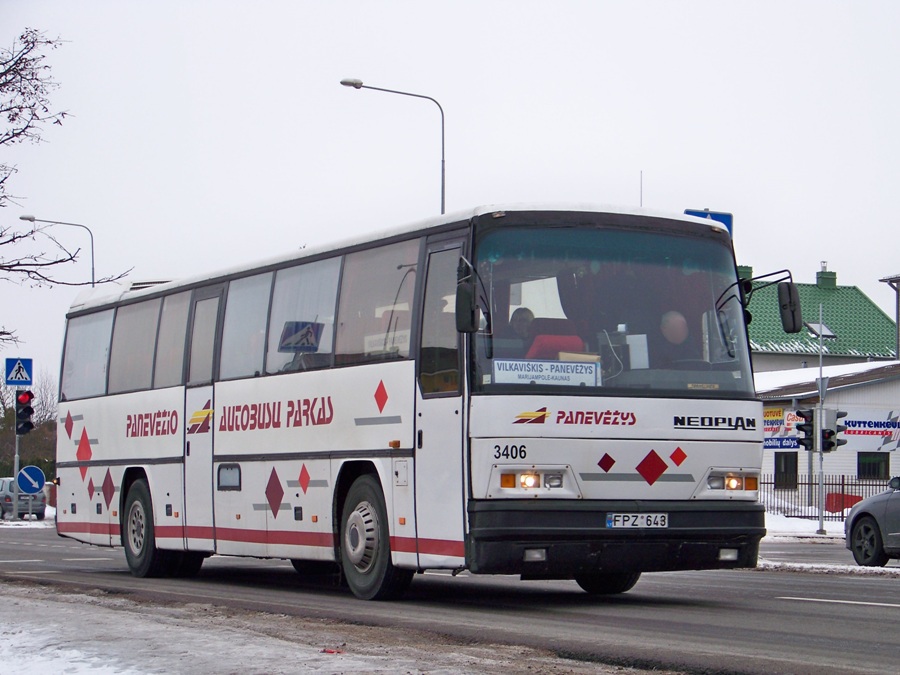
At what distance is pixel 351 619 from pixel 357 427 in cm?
257

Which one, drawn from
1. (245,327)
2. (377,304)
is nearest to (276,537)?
(245,327)

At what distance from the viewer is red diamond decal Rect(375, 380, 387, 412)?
13.5 m

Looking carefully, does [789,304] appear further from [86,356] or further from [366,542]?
[86,356]

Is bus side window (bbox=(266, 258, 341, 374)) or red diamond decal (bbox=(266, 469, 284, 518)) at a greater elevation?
bus side window (bbox=(266, 258, 341, 374))

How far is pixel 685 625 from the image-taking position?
1104 centimetres

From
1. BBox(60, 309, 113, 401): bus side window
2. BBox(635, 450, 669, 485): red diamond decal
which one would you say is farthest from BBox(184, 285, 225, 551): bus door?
BBox(635, 450, 669, 485): red diamond decal

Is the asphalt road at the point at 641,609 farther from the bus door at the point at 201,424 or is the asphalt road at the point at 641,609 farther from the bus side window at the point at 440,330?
the bus side window at the point at 440,330

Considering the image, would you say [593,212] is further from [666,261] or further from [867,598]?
[867,598]

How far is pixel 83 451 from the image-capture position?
20172 mm

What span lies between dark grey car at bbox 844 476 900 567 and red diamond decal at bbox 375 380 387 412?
9.16m

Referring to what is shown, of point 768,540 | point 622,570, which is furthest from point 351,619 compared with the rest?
point 768,540

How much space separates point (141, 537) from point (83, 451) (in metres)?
2.20

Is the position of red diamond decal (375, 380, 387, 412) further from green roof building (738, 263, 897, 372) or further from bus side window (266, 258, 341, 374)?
green roof building (738, 263, 897, 372)

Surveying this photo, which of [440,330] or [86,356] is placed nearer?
[440,330]
